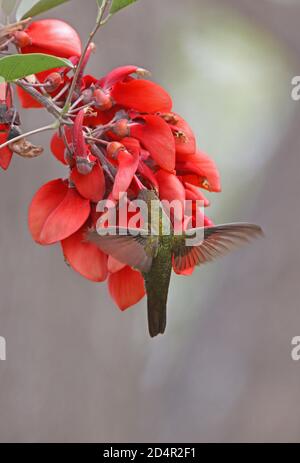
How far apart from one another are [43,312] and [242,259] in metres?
0.53

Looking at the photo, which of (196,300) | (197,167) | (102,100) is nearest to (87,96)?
(102,100)

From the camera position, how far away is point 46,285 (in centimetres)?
185

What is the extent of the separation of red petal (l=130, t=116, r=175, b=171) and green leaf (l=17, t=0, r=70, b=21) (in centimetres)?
13

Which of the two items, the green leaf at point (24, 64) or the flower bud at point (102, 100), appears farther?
the flower bud at point (102, 100)

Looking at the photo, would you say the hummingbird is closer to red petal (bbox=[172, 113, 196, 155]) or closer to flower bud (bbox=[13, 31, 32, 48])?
red petal (bbox=[172, 113, 196, 155])

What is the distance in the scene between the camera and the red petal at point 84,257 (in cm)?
72

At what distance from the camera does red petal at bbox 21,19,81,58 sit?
729 mm

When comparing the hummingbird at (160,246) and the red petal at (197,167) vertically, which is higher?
the red petal at (197,167)

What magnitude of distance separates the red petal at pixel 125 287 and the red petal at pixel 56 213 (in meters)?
0.07

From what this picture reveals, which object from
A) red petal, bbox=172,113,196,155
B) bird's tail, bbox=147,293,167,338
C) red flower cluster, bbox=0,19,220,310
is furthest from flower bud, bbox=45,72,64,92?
bird's tail, bbox=147,293,167,338

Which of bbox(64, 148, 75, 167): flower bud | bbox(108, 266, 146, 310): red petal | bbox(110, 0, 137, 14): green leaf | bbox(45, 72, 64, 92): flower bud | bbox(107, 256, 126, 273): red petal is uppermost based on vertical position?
bbox(110, 0, 137, 14): green leaf

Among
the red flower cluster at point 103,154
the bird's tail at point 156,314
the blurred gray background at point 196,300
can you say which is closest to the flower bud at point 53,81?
the red flower cluster at point 103,154

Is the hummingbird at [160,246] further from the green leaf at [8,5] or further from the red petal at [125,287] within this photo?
the green leaf at [8,5]

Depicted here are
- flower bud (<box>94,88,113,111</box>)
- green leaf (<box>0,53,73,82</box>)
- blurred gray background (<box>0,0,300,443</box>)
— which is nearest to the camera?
green leaf (<box>0,53,73,82</box>)
